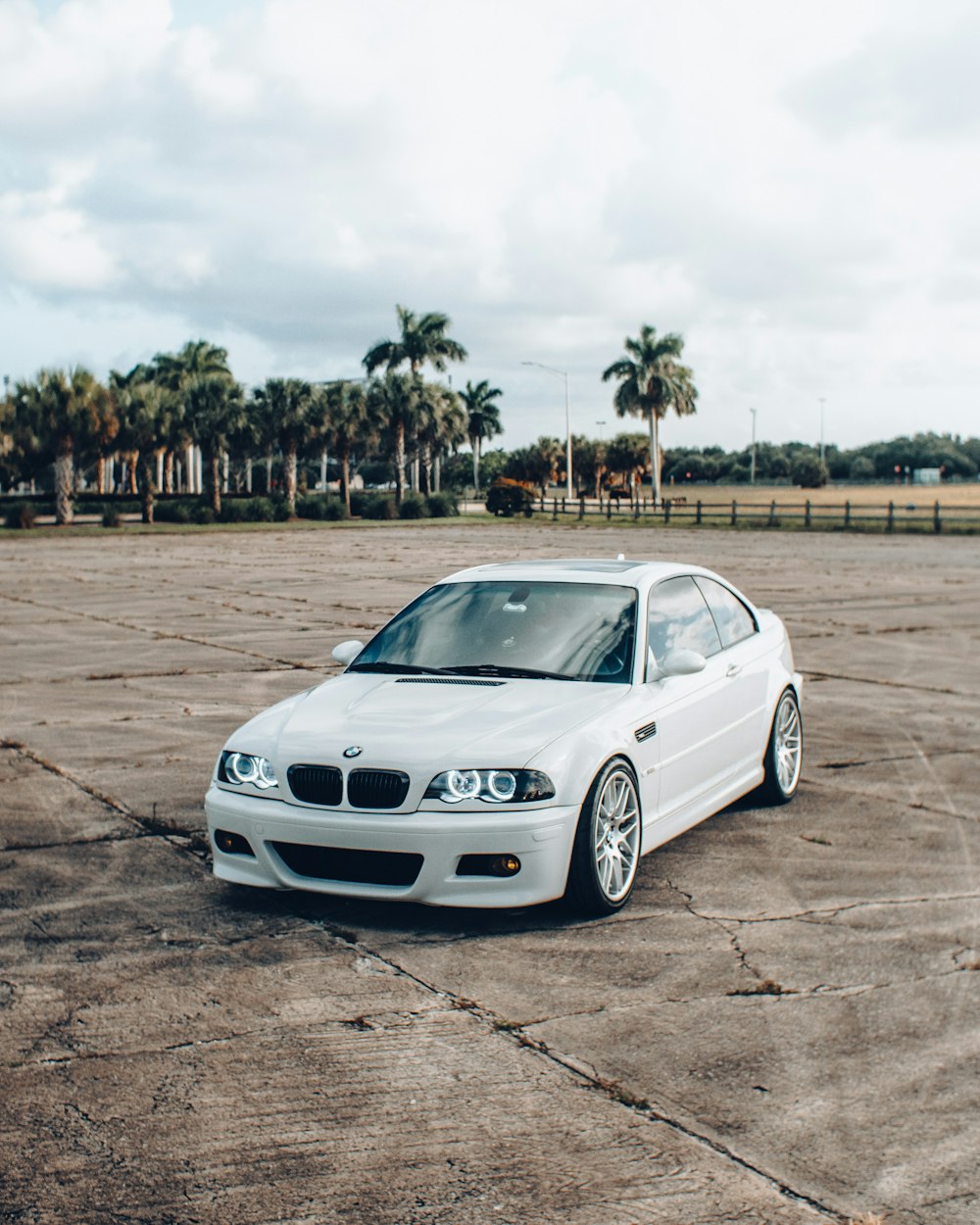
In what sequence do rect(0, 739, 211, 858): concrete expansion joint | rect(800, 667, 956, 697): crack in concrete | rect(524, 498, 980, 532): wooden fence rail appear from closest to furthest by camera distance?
rect(0, 739, 211, 858): concrete expansion joint, rect(800, 667, 956, 697): crack in concrete, rect(524, 498, 980, 532): wooden fence rail

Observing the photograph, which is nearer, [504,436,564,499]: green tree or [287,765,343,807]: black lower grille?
[287,765,343,807]: black lower grille

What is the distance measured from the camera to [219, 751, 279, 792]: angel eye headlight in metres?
5.88

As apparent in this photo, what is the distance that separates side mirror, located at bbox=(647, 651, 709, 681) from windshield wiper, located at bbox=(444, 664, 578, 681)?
0.41m

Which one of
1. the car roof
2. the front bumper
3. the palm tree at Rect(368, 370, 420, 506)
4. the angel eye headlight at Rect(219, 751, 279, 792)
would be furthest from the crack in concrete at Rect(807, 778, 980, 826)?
the palm tree at Rect(368, 370, 420, 506)

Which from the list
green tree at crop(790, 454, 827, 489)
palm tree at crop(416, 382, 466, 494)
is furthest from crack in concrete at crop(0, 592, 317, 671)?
green tree at crop(790, 454, 827, 489)

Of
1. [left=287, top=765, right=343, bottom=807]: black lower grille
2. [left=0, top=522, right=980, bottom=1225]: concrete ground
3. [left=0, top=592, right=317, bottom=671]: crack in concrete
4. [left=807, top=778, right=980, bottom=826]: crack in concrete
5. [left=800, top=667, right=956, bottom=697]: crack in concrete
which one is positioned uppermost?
[left=287, top=765, right=343, bottom=807]: black lower grille

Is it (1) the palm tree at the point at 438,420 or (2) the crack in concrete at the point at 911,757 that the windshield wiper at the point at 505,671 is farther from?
(1) the palm tree at the point at 438,420

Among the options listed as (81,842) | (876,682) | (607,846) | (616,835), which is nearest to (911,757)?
(876,682)

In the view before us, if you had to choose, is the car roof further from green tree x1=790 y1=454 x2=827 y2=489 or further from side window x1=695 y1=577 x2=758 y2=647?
green tree x1=790 y1=454 x2=827 y2=489

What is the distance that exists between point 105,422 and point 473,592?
58805 mm

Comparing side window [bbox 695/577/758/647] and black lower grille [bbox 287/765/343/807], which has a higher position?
side window [bbox 695/577/758/647]

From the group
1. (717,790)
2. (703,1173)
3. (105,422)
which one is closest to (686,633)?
(717,790)

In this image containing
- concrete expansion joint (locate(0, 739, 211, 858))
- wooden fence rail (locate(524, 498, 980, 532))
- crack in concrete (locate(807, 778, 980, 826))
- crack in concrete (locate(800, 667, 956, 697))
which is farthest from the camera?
wooden fence rail (locate(524, 498, 980, 532))

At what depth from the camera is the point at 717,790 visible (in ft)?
23.4
